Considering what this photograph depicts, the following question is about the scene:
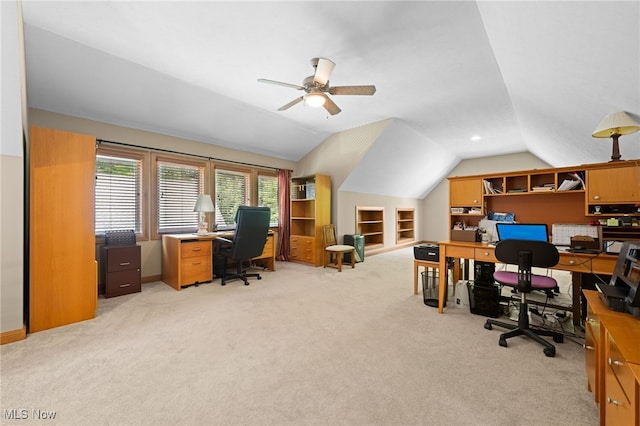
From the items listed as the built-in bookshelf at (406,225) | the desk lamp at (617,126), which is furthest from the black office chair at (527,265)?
the built-in bookshelf at (406,225)

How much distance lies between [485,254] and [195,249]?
3.92m

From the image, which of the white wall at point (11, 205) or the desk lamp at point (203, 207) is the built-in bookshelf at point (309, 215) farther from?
the white wall at point (11, 205)

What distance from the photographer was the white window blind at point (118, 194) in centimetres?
376

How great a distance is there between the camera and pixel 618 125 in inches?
91.4

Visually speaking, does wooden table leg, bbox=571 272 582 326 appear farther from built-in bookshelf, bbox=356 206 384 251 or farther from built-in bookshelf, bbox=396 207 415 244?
built-in bookshelf, bbox=396 207 415 244

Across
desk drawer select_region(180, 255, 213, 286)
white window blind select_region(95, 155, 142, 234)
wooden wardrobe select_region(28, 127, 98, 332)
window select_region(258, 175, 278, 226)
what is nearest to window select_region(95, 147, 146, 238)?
white window blind select_region(95, 155, 142, 234)

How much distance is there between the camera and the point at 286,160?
6395 millimetres

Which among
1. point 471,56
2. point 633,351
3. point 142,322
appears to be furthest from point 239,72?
point 633,351

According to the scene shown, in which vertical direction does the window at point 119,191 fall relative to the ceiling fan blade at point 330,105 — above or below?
below

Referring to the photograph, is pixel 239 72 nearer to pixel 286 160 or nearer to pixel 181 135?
pixel 181 135

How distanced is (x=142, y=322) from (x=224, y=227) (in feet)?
8.85

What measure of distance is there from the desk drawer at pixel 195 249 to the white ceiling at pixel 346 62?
204 centimetres

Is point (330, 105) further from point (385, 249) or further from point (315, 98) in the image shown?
point (385, 249)

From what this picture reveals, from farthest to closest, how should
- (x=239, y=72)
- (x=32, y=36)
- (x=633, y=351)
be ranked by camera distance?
(x=239, y=72) → (x=32, y=36) → (x=633, y=351)
